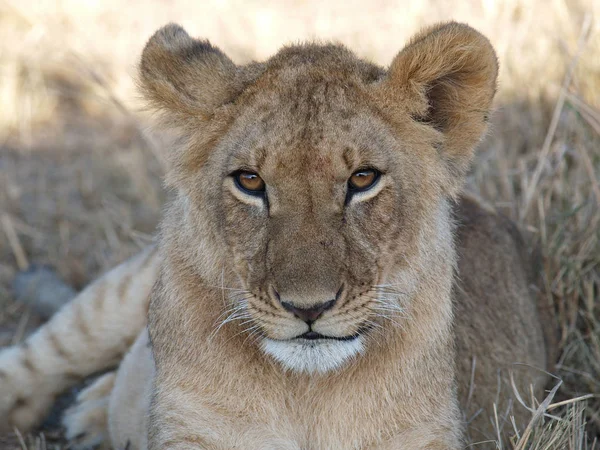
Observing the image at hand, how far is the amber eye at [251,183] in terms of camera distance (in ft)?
7.63

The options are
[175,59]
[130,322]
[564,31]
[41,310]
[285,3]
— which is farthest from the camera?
[285,3]

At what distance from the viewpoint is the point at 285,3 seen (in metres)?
7.90

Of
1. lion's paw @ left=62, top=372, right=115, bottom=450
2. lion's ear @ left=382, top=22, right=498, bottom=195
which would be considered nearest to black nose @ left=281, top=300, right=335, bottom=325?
lion's ear @ left=382, top=22, right=498, bottom=195

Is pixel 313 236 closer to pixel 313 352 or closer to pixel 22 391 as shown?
pixel 313 352

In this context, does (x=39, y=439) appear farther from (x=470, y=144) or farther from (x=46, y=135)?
(x=46, y=135)

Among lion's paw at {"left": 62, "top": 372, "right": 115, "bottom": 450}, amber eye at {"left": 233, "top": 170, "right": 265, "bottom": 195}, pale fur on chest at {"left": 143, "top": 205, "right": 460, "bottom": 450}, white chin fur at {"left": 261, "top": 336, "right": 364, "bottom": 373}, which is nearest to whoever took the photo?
white chin fur at {"left": 261, "top": 336, "right": 364, "bottom": 373}

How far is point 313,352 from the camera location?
7.23 feet

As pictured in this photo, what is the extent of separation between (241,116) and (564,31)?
124 inches

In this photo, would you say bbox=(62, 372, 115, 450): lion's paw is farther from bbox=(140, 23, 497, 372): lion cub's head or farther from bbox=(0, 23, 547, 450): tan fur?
bbox=(140, 23, 497, 372): lion cub's head

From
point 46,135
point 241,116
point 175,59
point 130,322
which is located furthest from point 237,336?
point 46,135

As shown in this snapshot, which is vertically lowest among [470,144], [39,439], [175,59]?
[39,439]

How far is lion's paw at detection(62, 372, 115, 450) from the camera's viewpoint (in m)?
3.54

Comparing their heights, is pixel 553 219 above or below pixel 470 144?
below

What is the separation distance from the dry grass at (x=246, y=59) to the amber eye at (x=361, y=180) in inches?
30.8
